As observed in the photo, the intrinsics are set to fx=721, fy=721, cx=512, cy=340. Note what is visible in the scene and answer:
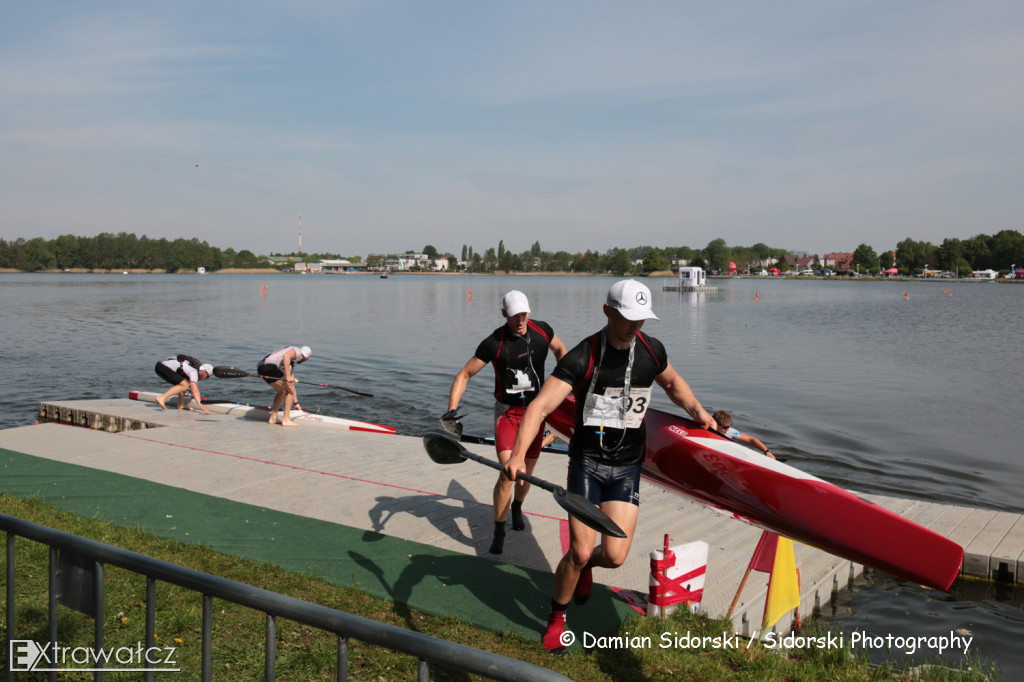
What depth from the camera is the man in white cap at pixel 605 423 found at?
183 inches

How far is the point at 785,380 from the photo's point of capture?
77.8 ft

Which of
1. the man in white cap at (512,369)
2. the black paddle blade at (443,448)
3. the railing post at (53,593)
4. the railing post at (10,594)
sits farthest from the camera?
the man in white cap at (512,369)

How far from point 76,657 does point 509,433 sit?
361cm

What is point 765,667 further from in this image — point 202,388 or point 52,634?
point 202,388

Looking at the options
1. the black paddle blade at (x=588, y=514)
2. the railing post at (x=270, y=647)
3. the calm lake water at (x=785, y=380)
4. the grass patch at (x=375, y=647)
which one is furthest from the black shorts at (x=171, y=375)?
the railing post at (x=270, y=647)

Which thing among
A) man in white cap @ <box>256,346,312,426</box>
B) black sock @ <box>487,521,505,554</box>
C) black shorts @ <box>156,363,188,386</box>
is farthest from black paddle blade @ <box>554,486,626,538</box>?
black shorts @ <box>156,363,188,386</box>

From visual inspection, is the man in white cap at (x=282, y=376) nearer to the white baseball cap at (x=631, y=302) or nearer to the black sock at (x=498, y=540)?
the black sock at (x=498, y=540)

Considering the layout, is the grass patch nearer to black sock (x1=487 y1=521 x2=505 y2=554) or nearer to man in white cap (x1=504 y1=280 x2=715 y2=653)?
man in white cap (x1=504 y1=280 x2=715 y2=653)

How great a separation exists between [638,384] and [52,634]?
339 cm

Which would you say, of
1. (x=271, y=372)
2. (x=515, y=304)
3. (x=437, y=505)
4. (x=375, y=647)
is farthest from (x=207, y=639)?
(x=271, y=372)

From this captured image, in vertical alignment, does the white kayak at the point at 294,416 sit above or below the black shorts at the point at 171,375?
below

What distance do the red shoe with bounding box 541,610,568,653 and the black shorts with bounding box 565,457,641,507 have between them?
2.64 ft

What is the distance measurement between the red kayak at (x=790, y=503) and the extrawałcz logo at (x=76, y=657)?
3.97 m

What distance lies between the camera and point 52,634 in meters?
2.82
